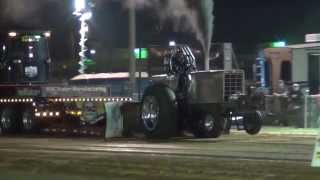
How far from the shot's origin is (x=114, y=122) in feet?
77.5

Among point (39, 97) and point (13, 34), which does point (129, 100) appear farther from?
point (13, 34)

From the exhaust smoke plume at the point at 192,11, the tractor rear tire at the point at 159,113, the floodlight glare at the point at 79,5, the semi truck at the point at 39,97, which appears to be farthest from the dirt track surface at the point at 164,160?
Result: the floodlight glare at the point at 79,5

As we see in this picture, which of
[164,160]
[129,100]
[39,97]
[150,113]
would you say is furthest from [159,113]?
[39,97]

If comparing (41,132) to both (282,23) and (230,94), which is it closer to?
(230,94)

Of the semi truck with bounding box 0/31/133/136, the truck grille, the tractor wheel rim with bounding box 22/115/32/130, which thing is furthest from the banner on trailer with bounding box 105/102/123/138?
the tractor wheel rim with bounding box 22/115/32/130

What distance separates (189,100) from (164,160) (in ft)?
23.3

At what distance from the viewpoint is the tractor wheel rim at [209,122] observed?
21.8m

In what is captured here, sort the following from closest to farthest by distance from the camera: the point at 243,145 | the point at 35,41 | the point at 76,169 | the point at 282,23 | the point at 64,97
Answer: the point at 76,169
the point at 243,145
the point at 64,97
the point at 35,41
the point at 282,23

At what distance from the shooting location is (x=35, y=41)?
3091 centimetres

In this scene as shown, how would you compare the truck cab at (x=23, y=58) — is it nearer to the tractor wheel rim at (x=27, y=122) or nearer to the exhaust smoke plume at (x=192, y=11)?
the tractor wheel rim at (x=27, y=122)

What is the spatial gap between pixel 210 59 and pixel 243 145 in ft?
46.8

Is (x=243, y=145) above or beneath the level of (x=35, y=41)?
beneath

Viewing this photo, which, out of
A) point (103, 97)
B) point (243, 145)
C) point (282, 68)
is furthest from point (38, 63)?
point (243, 145)

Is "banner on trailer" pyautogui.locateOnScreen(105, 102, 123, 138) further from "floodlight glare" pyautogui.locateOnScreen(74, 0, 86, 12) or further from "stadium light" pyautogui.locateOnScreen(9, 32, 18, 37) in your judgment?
"floodlight glare" pyautogui.locateOnScreen(74, 0, 86, 12)
